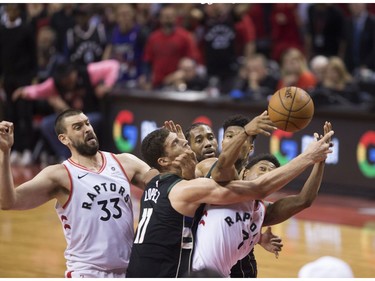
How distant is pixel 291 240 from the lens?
11289mm

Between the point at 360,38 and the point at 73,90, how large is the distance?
15.0ft

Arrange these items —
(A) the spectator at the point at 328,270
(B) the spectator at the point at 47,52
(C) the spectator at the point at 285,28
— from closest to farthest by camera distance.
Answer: (A) the spectator at the point at 328,270
(C) the spectator at the point at 285,28
(B) the spectator at the point at 47,52

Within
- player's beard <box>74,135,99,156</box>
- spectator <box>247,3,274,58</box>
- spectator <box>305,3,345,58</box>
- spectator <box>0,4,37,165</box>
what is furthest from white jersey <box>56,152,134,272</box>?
spectator <box>247,3,274,58</box>

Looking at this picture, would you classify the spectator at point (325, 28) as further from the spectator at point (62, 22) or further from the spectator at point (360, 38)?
the spectator at point (62, 22)

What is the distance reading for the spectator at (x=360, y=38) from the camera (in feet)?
51.3

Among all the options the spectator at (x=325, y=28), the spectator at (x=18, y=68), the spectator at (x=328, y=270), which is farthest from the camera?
the spectator at (x=18, y=68)

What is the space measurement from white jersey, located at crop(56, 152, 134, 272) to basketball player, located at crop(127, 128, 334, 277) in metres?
0.36

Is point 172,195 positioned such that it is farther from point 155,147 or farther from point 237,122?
point 237,122

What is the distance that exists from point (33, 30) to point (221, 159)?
438 inches

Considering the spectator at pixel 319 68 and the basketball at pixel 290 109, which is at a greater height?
the basketball at pixel 290 109

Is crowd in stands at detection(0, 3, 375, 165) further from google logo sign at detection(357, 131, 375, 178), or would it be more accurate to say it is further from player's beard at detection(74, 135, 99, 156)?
player's beard at detection(74, 135, 99, 156)

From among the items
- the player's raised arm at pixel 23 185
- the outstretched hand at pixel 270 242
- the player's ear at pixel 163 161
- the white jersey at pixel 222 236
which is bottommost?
the outstretched hand at pixel 270 242

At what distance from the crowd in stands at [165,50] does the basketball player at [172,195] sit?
8.36m

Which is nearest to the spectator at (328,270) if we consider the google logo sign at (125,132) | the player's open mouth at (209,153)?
the player's open mouth at (209,153)
